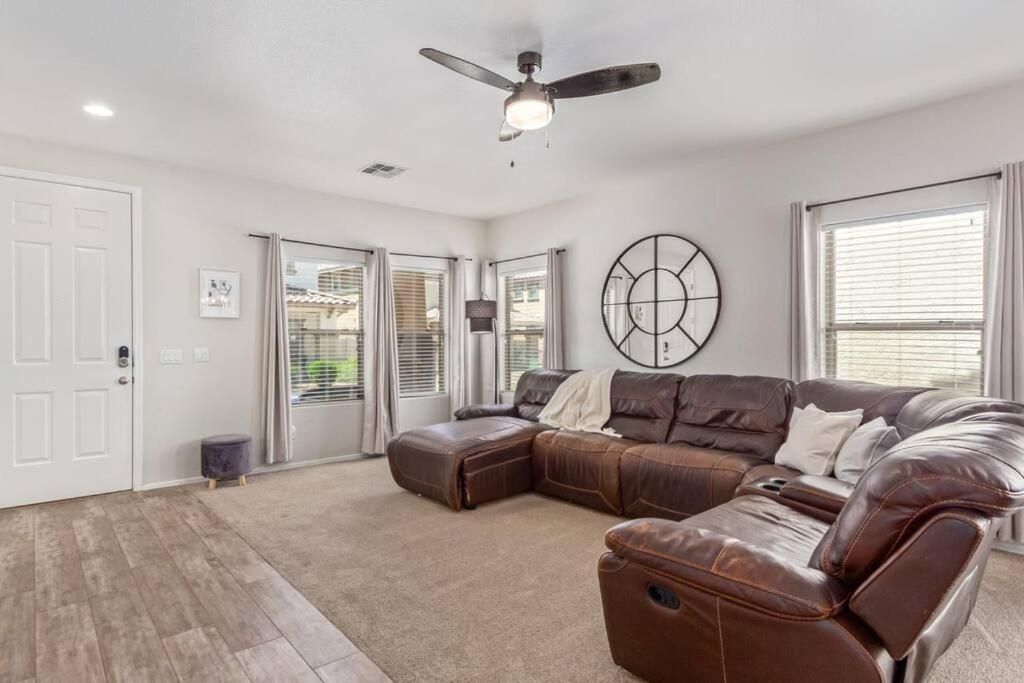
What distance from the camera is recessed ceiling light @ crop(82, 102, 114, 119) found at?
3383mm

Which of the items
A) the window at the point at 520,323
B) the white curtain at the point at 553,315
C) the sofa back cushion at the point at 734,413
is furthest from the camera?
the window at the point at 520,323

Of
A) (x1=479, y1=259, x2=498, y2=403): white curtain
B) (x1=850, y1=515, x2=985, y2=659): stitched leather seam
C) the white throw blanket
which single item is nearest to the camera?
(x1=850, y1=515, x2=985, y2=659): stitched leather seam

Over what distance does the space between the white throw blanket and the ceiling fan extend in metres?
2.40

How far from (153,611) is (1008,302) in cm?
→ 465

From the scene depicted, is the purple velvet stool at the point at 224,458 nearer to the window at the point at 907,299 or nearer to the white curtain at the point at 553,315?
the white curtain at the point at 553,315

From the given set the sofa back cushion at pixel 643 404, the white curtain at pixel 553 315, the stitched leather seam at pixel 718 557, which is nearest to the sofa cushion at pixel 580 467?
the sofa back cushion at pixel 643 404

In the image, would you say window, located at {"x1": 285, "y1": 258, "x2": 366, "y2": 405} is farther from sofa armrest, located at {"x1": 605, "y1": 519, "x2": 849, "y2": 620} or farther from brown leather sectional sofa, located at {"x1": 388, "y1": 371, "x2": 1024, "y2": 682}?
sofa armrest, located at {"x1": 605, "y1": 519, "x2": 849, "y2": 620}

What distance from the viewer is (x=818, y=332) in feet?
12.9

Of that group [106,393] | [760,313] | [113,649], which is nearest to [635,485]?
[760,313]

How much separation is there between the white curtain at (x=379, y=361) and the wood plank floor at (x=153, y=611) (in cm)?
209

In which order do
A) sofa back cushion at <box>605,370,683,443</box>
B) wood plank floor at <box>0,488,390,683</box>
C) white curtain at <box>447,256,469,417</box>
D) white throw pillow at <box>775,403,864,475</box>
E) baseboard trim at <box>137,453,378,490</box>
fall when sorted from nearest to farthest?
1. wood plank floor at <box>0,488,390,683</box>
2. white throw pillow at <box>775,403,864,475</box>
3. sofa back cushion at <box>605,370,683,443</box>
4. baseboard trim at <box>137,453,378,490</box>
5. white curtain at <box>447,256,469,417</box>

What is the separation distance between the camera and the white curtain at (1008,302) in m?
3.02

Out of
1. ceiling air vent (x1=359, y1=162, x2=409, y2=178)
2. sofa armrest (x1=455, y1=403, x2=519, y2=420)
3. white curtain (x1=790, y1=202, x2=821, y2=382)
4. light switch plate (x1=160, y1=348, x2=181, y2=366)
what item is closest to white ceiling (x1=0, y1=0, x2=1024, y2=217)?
ceiling air vent (x1=359, y1=162, x2=409, y2=178)

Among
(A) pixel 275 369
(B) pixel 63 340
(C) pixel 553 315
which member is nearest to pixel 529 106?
(C) pixel 553 315
